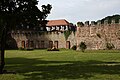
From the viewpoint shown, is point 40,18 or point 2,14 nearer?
point 2,14

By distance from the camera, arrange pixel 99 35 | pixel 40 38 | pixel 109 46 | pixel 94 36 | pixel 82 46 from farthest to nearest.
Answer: pixel 40 38
pixel 94 36
pixel 99 35
pixel 82 46
pixel 109 46

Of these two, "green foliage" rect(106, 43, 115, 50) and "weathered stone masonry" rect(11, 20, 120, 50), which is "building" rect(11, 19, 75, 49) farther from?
"green foliage" rect(106, 43, 115, 50)

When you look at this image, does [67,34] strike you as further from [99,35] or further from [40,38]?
[99,35]

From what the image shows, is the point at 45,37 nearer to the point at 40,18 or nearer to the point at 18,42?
the point at 18,42

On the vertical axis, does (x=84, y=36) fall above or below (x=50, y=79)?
above

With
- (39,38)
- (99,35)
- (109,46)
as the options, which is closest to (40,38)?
(39,38)

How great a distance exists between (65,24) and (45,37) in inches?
924

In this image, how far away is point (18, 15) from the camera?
15469 millimetres

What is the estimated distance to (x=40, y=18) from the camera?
1659 cm

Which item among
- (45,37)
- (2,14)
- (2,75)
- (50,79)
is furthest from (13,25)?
(45,37)

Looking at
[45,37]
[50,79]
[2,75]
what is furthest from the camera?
[45,37]

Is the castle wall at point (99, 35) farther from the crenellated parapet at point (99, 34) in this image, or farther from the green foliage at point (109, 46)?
the green foliage at point (109, 46)

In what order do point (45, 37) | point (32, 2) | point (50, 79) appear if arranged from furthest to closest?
point (45, 37)
point (32, 2)
point (50, 79)

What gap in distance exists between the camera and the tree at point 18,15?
15.4 metres
